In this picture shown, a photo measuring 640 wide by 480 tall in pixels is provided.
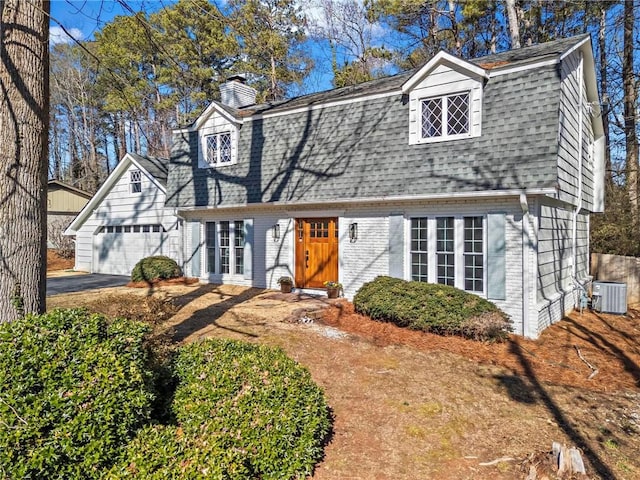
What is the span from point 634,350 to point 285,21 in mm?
22221

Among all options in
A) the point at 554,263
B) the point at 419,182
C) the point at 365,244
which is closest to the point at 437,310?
the point at 419,182

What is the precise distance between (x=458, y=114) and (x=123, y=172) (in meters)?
13.9

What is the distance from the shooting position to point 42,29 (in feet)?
14.6

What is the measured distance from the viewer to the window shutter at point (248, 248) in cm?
1296

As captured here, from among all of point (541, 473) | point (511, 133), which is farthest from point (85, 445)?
point (511, 133)

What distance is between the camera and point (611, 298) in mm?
10938

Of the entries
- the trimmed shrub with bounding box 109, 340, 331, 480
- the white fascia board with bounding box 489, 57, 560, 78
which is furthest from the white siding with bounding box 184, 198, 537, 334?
the trimmed shrub with bounding box 109, 340, 331, 480

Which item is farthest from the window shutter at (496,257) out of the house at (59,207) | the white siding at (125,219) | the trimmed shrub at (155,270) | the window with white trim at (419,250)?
the house at (59,207)

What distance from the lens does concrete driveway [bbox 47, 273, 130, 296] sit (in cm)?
1340

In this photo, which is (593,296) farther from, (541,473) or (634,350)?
(541,473)

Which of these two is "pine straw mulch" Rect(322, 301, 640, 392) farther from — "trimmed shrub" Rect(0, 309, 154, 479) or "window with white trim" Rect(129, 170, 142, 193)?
"window with white trim" Rect(129, 170, 142, 193)

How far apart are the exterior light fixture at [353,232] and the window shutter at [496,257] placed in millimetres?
3392

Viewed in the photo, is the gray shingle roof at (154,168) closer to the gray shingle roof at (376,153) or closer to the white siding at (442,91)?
the gray shingle roof at (376,153)

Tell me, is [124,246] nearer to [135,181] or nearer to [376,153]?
[135,181]
